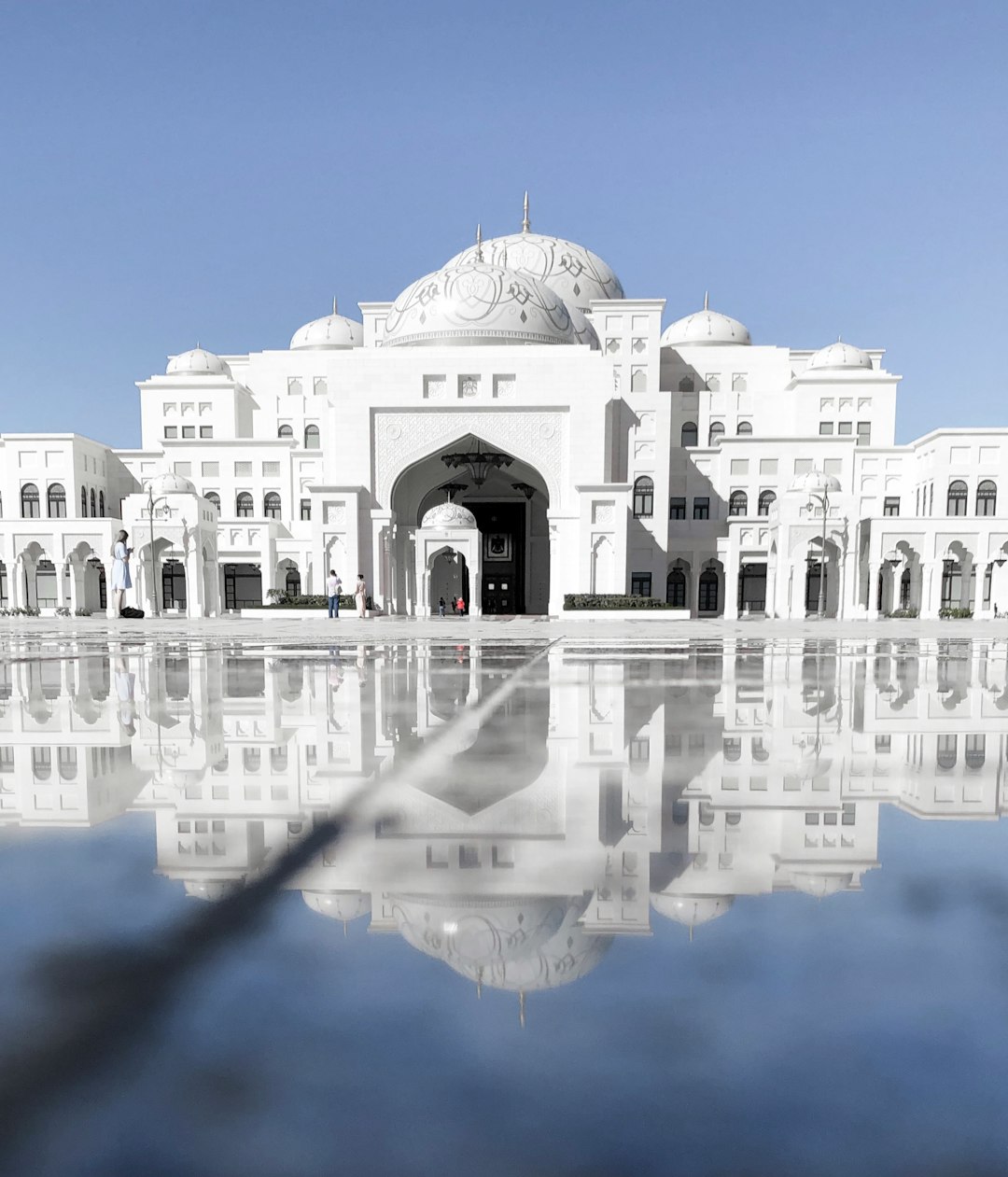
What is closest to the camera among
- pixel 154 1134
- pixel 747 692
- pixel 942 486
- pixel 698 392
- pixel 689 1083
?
pixel 154 1134

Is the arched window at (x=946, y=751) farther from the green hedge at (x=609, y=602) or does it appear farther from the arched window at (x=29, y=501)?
the arched window at (x=29, y=501)

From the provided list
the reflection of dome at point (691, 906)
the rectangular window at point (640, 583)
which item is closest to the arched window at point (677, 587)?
the rectangular window at point (640, 583)

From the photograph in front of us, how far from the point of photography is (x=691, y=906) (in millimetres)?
1915

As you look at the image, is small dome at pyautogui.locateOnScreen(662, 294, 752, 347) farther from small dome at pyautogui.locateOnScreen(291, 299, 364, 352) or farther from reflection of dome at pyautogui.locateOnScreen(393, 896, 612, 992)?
reflection of dome at pyautogui.locateOnScreen(393, 896, 612, 992)

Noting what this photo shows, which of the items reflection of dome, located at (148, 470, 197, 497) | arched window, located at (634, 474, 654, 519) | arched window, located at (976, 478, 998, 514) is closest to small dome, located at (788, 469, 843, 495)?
arched window, located at (634, 474, 654, 519)

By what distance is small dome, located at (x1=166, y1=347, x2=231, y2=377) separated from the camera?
3844 centimetres

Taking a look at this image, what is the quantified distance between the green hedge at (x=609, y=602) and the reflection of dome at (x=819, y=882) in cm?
2000

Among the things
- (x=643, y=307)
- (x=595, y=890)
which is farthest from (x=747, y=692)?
(x=643, y=307)

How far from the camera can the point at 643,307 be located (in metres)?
32.1

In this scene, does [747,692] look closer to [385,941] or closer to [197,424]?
[385,941]

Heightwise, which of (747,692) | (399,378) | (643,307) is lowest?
(747,692)

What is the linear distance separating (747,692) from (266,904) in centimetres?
476

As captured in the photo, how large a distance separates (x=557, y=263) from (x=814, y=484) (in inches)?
681

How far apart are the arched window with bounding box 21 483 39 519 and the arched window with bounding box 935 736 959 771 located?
130ft
